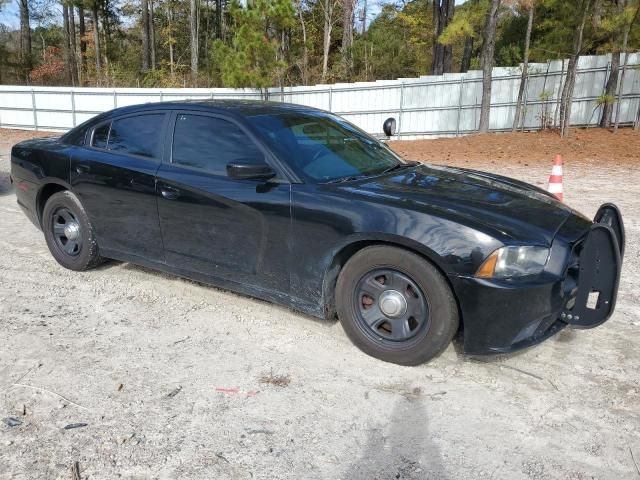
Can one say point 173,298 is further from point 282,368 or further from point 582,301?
point 582,301

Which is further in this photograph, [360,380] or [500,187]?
[500,187]

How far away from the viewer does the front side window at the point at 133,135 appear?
4137mm

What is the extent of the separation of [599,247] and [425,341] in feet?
3.60

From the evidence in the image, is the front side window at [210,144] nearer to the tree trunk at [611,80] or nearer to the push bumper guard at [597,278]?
the push bumper guard at [597,278]

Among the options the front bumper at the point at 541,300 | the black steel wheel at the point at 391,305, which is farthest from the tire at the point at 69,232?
the front bumper at the point at 541,300

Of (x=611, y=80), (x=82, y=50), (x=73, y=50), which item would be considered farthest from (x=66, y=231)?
(x=82, y=50)

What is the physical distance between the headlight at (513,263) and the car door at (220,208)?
4.20ft

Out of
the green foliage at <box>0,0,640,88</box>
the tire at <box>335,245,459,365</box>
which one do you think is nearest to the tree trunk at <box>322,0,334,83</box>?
the green foliage at <box>0,0,640,88</box>

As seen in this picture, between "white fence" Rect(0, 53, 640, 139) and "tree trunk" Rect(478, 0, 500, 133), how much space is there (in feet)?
4.49

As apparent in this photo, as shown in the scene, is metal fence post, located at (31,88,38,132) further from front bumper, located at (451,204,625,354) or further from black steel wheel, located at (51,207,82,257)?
front bumper, located at (451,204,625,354)

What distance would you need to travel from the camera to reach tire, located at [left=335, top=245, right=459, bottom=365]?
2951 millimetres

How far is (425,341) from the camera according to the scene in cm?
303

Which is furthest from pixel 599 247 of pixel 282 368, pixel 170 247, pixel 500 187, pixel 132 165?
pixel 132 165

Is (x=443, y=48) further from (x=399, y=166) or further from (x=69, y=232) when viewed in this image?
(x=69, y=232)
